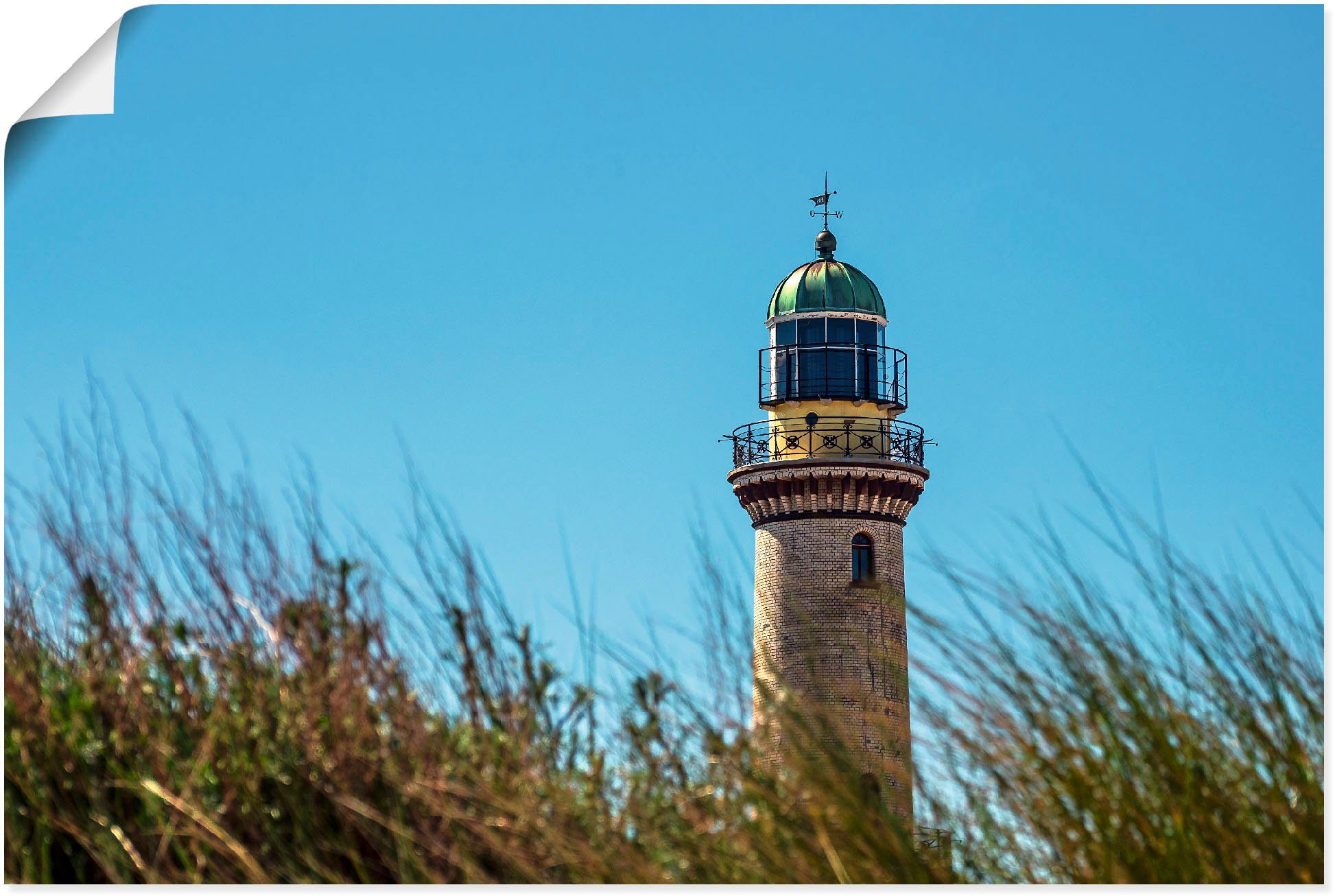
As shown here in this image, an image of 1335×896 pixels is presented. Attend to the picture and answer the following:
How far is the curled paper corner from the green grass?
2.99ft

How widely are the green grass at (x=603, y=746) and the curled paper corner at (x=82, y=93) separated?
0.91 metres

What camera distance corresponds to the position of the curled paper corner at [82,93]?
328 centimetres

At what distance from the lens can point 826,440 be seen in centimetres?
2089

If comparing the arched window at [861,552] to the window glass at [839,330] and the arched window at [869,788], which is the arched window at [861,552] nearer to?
the window glass at [839,330]

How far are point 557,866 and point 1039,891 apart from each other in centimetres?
86

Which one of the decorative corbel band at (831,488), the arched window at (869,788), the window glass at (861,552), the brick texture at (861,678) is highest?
the decorative corbel band at (831,488)

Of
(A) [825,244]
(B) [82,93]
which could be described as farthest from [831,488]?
(B) [82,93]

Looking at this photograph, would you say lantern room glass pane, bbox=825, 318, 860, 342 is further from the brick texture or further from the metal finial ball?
the brick texture

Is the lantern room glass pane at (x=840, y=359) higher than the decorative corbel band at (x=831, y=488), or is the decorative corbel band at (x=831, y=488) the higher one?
the lantern room glass pane at (x=840, y=359)

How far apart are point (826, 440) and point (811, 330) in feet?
4.63

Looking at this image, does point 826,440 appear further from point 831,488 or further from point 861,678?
point 861,678

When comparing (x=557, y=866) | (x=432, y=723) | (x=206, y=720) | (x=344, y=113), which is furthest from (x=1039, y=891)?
(x=344, y=113)

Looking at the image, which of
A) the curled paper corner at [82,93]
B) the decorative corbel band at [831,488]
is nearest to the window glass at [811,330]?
the decorative corbel band at [831,488]

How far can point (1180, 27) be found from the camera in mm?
4355
